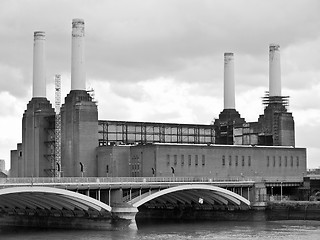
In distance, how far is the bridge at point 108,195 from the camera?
79.2m

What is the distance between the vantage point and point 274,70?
412ft

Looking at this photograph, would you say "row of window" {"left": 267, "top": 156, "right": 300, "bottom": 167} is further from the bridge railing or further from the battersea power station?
the bridge railing

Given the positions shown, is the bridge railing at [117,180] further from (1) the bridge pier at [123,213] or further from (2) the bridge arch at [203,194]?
(1) the bridge pier at [123,213]

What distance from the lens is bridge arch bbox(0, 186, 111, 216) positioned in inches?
3009

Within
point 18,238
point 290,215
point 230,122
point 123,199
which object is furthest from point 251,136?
point 18,238

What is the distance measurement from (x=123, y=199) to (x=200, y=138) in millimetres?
43776

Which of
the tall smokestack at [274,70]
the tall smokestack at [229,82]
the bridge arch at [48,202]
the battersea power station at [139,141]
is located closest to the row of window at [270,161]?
the battersea power station at [139,141]

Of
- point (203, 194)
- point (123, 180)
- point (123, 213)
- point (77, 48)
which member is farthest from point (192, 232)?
point (77, 48)

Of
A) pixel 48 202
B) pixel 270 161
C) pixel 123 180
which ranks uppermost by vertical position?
pixel 270 161

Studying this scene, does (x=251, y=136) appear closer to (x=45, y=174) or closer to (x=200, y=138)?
(x=200, y=138)

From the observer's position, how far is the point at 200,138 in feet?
426

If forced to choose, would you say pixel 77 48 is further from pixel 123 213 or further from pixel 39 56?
pixel 123 213

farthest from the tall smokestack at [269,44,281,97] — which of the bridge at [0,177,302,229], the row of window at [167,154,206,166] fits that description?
the bridge at [0,177,302,229]

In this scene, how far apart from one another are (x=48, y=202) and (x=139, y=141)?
124 ft
